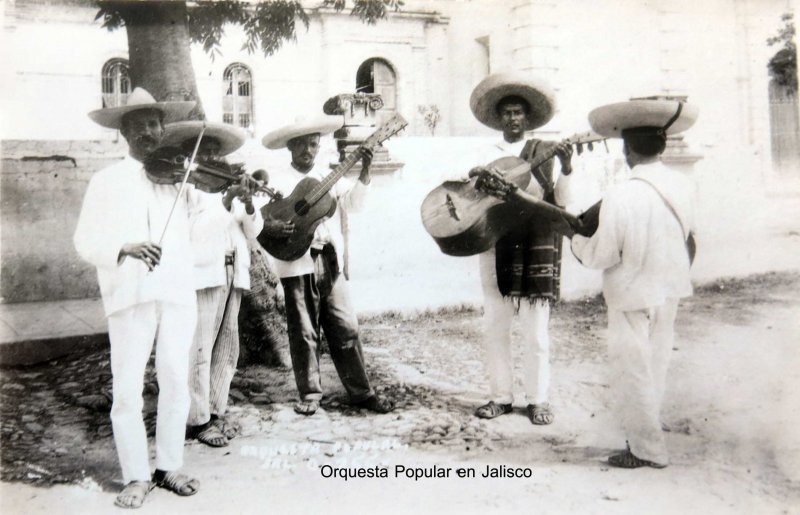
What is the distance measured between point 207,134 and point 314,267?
992mm

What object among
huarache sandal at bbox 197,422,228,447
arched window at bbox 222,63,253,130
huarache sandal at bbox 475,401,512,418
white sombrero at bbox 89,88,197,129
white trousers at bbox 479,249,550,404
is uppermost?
arched window at bbox 222,63,253,130

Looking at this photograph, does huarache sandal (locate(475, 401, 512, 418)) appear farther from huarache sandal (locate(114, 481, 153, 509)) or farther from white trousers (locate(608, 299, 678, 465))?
huarache sandal (locate(114, 481, 153, 509))

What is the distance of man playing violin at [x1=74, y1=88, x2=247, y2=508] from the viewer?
3533mm

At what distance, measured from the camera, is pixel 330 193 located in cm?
406

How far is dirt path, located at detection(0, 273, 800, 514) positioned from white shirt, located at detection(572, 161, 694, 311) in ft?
1.94

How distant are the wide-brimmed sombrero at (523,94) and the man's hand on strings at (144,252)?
6.82 feet

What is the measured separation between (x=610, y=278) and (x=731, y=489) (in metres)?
1.37

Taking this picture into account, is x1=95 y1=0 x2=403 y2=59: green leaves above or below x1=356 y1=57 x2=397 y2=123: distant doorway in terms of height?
above

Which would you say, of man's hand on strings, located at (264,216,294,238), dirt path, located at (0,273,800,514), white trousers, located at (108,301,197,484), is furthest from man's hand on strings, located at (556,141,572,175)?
white trousers, located at (108,301,197,484)

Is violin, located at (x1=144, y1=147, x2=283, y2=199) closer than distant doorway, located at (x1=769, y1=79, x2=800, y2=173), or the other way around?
violin, located at (x1=144, y1=147, x2=283, y2=199)

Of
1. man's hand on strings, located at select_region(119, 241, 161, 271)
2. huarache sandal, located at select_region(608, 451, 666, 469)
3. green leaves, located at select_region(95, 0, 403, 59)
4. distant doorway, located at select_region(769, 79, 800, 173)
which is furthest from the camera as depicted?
distant doorway, located at select_region(769, 79, 800, 173)

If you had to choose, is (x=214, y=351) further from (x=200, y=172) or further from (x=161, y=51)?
(x=161, y=51)

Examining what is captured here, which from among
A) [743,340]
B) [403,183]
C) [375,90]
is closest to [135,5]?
[375,90]

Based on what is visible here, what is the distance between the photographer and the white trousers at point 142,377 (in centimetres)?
352
